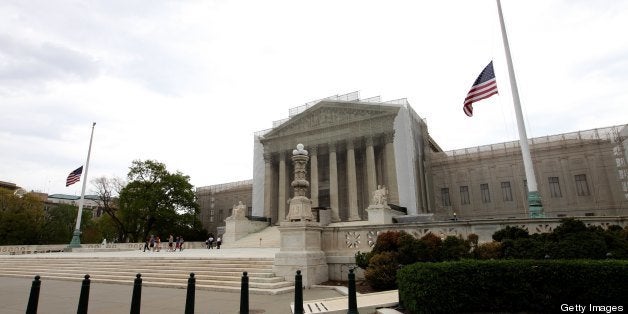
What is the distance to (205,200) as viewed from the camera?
6925cm

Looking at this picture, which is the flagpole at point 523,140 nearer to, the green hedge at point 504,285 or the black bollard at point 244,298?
the green hedge at point 504,285

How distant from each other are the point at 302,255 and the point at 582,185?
37.3 metres

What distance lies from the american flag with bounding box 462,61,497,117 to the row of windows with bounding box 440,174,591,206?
2564 cm

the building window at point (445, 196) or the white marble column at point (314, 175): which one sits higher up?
the white marble column at point (314, 175)

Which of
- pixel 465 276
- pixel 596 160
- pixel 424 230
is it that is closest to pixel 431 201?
pixel 596 160

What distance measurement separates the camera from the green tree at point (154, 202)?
5109 cm

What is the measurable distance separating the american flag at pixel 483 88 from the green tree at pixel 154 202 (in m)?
44.6

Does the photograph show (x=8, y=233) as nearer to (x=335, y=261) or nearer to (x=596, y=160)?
(x=335, y=261)

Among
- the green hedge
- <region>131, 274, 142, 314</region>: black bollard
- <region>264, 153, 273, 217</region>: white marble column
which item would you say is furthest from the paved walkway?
<region>264, 153, 273, 217</region>: white marble column

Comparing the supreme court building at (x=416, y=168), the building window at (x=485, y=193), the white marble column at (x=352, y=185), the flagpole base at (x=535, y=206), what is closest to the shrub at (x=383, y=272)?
the flagpole base at (x=535, y=206)

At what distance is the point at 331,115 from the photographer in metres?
46.9

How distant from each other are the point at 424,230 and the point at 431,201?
33.1 meters

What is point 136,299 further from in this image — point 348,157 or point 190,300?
point 348,157

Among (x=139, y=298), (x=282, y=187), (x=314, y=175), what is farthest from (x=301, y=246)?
(x=282, y=187)
